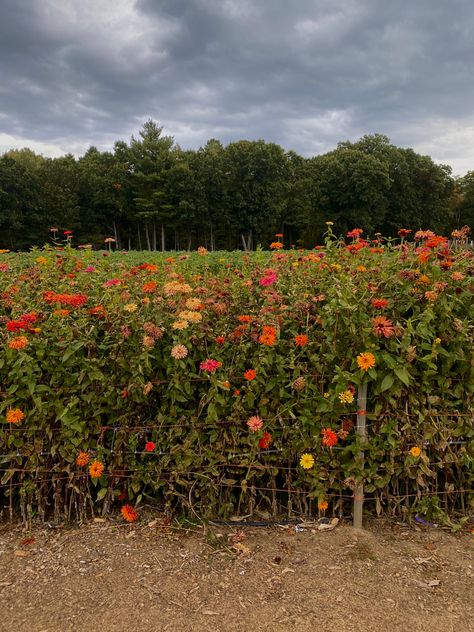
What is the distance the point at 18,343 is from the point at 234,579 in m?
1.48

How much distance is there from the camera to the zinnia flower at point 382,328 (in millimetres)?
2207

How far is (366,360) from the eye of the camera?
2.30m

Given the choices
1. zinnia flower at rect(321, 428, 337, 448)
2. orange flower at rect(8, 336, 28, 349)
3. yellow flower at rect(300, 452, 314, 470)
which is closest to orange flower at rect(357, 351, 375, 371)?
zinnia flower at rect(321, 428, 337, 448)

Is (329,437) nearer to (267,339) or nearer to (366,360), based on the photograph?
(366,360)

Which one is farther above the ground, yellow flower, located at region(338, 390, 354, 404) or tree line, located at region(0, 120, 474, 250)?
tree line, located at region(0, 120, 474, 250)

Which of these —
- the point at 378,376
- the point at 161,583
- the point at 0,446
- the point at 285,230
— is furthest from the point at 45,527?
the point at 285,230

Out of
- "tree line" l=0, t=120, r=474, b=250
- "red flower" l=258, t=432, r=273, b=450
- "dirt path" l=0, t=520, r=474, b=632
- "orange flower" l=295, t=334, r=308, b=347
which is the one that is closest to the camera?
"dirt path" l=0, t=520, r=474, b=632

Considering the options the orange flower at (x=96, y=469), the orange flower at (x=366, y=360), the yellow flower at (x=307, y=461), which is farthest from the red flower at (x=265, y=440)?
the orange flower at (x=96, y=469)

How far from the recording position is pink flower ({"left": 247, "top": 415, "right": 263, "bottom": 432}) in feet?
7.73

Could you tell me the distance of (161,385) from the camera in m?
2.50

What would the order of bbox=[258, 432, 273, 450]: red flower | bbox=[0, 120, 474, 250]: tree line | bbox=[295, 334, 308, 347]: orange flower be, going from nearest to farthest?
bbox=[295, 334, 308, 347]: orange flower
bbox=[258, 432, 273, 450]: red flower
bbox=[0, 120, 474, 250]: tree line

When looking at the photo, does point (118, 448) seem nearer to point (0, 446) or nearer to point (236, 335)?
point (0, 446)

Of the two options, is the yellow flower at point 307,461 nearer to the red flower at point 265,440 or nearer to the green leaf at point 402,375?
the red flower at point 265,440

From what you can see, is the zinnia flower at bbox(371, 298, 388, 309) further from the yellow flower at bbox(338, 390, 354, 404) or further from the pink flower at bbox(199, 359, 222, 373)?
the pink flower at bbox(199, 359, 222, 373)
